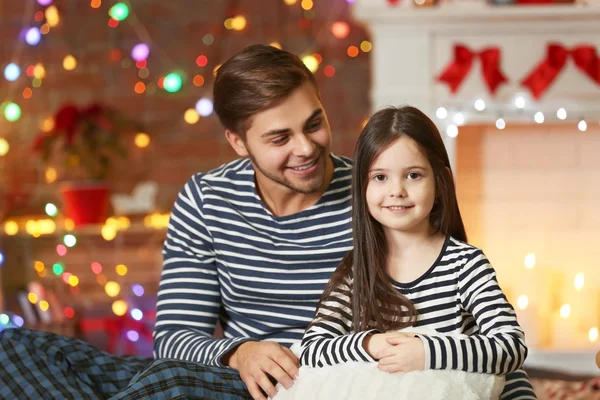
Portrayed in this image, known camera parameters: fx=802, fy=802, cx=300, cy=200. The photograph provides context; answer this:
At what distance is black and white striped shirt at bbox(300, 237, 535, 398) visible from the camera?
1.16 meters

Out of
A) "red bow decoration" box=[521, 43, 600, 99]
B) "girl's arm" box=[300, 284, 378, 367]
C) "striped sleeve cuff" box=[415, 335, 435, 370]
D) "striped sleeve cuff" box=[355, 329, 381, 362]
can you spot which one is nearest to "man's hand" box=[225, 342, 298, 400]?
"girl's arm" box=[300, 284, 378, 367]

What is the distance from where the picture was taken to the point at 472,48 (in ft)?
8.73

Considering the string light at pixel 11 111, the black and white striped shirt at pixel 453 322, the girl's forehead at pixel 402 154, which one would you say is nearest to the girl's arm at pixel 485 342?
the black and white striped shirt at pixel 453 322

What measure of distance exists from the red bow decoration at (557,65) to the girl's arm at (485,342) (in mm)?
1548

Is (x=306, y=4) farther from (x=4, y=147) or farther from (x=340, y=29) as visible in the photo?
(x=4, y=147)

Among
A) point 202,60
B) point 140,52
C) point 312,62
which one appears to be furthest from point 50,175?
point 312,62

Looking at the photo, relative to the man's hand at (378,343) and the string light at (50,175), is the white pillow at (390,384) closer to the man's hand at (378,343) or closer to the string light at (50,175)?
the man's hand at (378,343)

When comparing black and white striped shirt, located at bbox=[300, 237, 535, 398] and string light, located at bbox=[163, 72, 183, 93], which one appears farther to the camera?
string light, located at bbox=[163, 72, 183, 93]

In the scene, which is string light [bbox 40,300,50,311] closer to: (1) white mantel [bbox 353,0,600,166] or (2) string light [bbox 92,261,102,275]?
(2) string light [bbox 92,261,102,275]

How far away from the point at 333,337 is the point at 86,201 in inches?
74.1

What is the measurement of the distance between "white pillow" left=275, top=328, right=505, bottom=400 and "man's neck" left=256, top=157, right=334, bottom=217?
1.39ft

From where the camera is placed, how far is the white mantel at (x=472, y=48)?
8.64 ft

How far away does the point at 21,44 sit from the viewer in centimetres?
319

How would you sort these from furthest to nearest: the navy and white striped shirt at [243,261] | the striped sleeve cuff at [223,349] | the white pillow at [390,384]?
1. the navy and white striped shirt at [243,261]
2. the striped sleeve cuff at [223,349]
3. the white pillow at [390,384]
